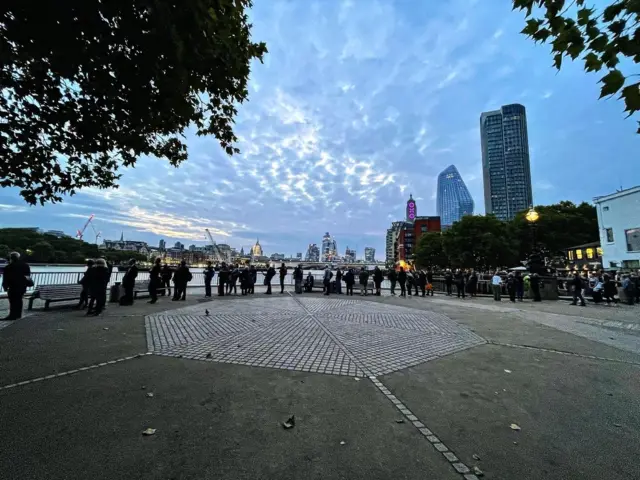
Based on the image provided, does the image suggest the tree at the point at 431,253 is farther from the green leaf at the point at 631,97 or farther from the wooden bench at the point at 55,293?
the green leaf at the point at 631,97

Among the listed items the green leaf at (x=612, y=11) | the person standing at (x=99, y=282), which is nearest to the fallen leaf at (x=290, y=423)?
the green leaf at (x=612, y=11)

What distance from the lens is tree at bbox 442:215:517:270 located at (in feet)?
130

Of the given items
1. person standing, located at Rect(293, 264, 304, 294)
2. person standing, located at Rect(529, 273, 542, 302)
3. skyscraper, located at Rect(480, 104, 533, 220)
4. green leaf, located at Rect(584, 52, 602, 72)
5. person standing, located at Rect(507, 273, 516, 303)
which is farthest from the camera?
skyscraper, located at Rect(480, 104, 533, 220)

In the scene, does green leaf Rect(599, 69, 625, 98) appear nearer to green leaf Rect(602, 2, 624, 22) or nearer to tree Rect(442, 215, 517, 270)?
green leaf Rect(602, 2, 624, 22)

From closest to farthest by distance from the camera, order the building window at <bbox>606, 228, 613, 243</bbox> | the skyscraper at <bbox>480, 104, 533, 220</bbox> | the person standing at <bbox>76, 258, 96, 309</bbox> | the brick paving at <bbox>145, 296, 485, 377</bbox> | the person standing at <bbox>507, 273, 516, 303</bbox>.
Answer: the brick paving at <bbox>145, 296, 485, 377</bbox> → the person standing at <bbox>76, 258, 96, 309</bbox> → the person standing at <bbox>507, 273, 516, 303</bbox> → the building window at <bbox>606, 228, 613, 243</bbox> → the skyscraper at <bbox>480, 104, 533, 220</bbox>

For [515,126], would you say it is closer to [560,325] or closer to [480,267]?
[480,267]

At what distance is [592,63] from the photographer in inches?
128

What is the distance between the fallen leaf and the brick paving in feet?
5.67

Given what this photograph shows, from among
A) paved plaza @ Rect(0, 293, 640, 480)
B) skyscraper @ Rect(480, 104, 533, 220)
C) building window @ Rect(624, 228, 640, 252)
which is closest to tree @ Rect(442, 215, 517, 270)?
building window @ Rect(624, 228, 640, 252)

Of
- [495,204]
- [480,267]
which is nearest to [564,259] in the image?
[480,267]

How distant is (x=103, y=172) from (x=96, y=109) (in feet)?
10.2

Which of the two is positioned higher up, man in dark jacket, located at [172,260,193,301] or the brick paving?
man in dark jacket, located at [172,260,193,301]

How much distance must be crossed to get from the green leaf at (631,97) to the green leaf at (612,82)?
7 cm

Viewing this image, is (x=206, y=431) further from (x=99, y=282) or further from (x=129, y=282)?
(x=129, y=282)
